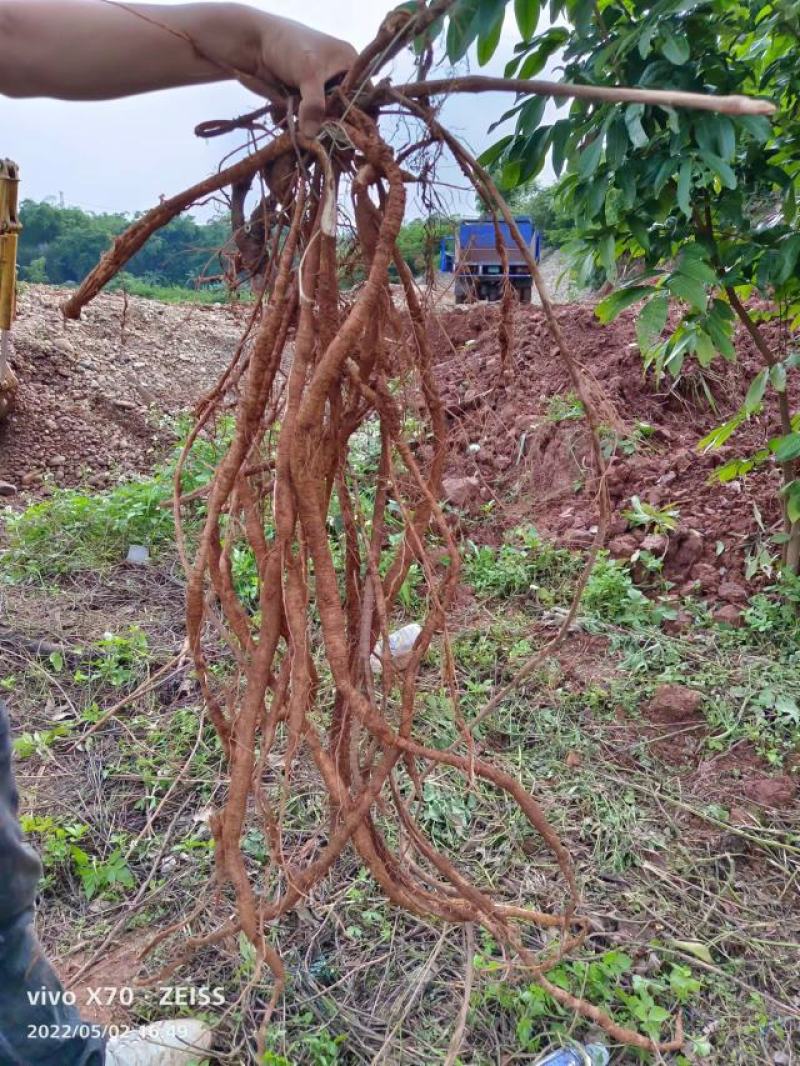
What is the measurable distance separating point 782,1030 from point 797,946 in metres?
0.21

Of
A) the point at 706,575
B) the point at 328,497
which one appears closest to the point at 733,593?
the point at 706,575

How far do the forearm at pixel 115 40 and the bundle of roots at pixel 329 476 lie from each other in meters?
0.13

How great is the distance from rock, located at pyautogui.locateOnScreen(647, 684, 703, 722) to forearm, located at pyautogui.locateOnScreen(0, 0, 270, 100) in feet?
6.15

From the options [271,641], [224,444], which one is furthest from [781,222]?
[224,444]

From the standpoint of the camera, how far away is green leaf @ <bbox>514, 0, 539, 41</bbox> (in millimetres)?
1378

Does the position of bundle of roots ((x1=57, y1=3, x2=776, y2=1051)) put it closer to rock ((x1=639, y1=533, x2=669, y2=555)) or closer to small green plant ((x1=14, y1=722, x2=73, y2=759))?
small green plant ((x1=14, y1=722, x2=73, y2=759))

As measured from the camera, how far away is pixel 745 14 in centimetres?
175

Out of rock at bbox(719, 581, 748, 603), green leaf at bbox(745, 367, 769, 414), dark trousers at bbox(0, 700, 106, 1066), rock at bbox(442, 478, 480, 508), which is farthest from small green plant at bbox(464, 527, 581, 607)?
dark trousers at bbox(0, 700, 106, 1066)

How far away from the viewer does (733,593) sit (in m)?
2.67

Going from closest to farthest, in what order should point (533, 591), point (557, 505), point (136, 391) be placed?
point (533, 591)
point (557, 505)
point (136, 391)

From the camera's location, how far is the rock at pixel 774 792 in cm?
192

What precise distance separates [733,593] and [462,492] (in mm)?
1291

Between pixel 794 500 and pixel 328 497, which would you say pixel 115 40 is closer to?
pixel 328 497

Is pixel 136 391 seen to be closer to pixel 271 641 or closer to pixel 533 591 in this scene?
pixel 533 591
